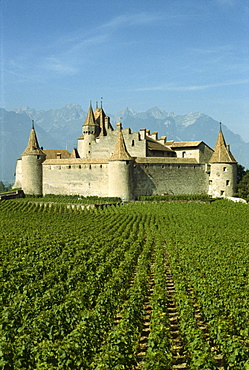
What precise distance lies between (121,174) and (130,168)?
4.23 feet

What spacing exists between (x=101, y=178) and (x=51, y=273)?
32812mm

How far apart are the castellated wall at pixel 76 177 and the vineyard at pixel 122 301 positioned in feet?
68.1

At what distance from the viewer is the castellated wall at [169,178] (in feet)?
153

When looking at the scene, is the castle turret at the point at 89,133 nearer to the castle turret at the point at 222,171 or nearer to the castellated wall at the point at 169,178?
the castellated wall at the point at 169,178

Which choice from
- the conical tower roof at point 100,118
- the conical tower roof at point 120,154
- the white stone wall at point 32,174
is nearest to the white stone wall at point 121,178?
the conical tower roof at point 120,154

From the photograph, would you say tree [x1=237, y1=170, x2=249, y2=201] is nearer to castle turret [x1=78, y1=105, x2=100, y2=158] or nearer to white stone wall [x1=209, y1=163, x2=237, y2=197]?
white stone wall [x1=209, y1=163, x2=237, y2=197]

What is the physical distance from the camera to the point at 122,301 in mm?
12500

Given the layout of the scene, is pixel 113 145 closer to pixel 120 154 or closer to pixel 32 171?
pixel 120 154

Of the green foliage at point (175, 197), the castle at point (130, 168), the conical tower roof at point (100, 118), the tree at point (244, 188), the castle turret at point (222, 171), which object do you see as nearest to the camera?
the castle at point (130, 168)

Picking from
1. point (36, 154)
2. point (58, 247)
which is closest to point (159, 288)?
point (58, 247)

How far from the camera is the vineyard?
788cm

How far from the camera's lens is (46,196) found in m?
50.6

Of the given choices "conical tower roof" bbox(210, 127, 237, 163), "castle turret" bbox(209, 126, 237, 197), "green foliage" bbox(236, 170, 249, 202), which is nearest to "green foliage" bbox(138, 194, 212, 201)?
"castle turret" bbox(209, 126, 237, 197)

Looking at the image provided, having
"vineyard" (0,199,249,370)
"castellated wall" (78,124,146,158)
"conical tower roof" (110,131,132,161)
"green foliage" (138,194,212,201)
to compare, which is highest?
"castellated wall" (78,124,146,158)
